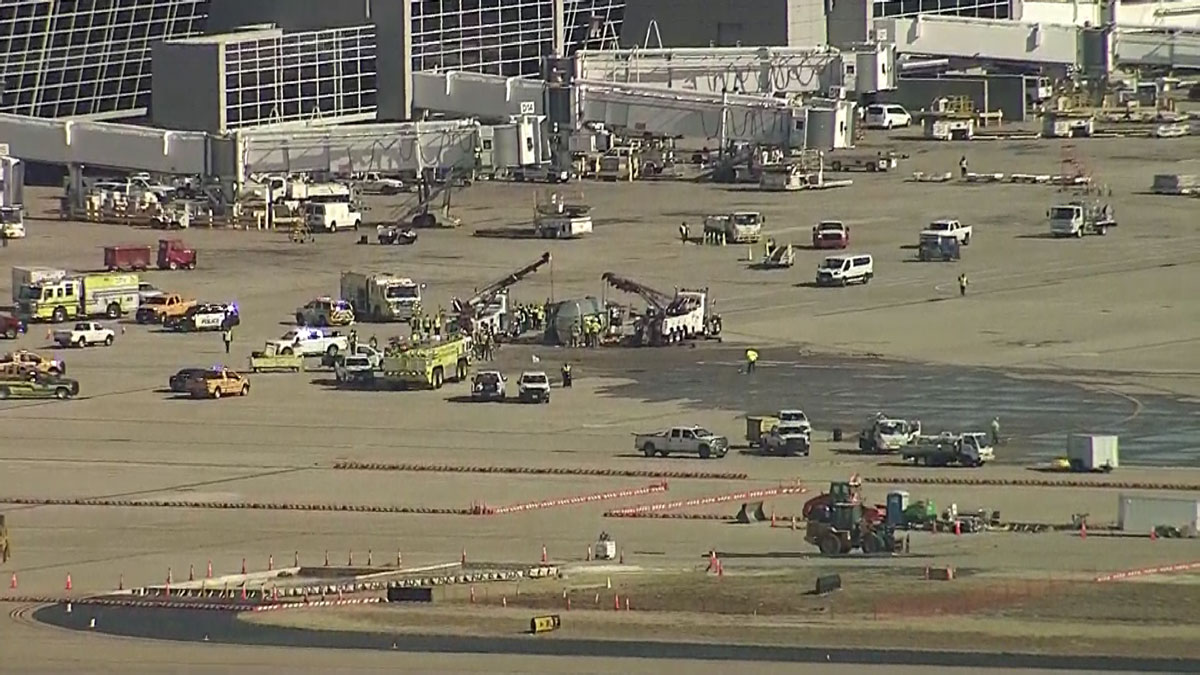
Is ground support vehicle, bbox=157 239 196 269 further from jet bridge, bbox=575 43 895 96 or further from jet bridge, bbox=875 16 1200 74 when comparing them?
jet bridge, bbox=875 16 1200 74

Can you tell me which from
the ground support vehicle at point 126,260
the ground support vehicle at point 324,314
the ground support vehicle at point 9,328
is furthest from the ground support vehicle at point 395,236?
the ground support vehicle at point 9,328

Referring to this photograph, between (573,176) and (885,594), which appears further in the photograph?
(573,176)

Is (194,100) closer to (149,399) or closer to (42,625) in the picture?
(149,399)

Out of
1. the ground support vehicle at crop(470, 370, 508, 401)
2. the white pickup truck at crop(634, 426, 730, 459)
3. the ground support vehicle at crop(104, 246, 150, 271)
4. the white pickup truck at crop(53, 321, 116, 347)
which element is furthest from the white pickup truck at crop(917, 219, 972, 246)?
the white pickup truck at crop(634, 426, 730, 459)

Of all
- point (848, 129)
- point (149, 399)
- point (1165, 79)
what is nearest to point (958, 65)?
point (1165, 79)

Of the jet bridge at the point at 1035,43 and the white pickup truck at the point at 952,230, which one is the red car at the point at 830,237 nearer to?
the white pickup truck at the point at 952,230
